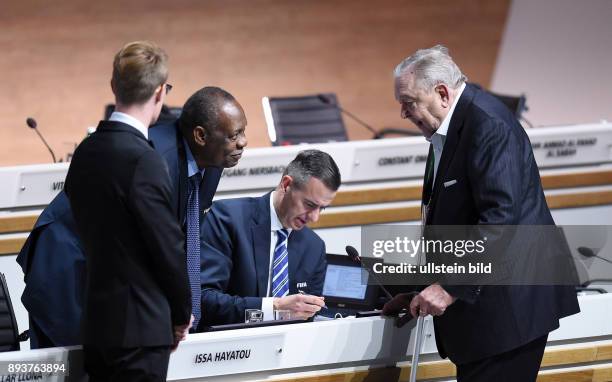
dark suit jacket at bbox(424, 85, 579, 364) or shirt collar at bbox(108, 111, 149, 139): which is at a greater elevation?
shirt collar at bbox(108, 111, 149, 139)

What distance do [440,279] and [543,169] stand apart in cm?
307

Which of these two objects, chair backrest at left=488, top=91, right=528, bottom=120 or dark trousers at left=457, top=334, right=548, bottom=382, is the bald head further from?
chair backrest at left=488, top=91, right=528, bottom=120

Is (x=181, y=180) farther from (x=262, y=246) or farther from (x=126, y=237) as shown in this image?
(x=262, y=246)

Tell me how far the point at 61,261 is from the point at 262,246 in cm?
84

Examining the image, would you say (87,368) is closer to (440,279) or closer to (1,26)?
(440,279)

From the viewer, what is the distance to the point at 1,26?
26.6 ft

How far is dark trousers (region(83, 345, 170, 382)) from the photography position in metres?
2.60

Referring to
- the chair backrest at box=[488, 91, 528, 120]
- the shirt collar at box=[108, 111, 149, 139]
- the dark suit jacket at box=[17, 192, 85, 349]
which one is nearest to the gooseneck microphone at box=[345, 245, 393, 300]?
the dark suit jacket at box=[17, 192, 85, 349]

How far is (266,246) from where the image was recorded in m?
3.66

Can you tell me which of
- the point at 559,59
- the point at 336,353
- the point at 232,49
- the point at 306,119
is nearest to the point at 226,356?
the point at 336,353

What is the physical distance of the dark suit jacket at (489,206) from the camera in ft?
9.87

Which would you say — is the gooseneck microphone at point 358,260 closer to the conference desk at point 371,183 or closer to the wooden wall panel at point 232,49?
the conference desk at point 371,183

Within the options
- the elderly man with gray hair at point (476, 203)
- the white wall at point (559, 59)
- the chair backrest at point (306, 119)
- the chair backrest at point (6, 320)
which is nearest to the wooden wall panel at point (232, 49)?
the white wall at point (559, 59)

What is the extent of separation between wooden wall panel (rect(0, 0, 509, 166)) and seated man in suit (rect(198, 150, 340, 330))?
4323mm
